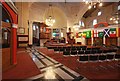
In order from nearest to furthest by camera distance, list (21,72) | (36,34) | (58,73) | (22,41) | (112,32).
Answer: (58,73) < (21,72) < (112,32) < (22,41) < (36,34)

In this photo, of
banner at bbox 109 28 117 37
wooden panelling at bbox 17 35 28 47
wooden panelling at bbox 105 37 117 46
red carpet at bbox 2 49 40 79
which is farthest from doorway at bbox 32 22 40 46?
red carpet at bbox 2 49 40 79

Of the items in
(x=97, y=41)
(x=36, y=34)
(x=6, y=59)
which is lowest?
(x=6, y=59)

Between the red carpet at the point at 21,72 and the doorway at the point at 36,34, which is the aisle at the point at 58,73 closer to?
the red carpet at the point at 21,72

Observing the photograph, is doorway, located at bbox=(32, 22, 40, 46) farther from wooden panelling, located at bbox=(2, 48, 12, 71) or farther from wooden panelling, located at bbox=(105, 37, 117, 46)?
wooden panelling, located at bbox=(2, 48, 12, 71)

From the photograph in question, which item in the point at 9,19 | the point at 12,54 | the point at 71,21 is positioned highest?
the point at 71,21

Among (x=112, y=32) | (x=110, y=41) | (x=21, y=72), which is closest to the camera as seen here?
(x=21, y=72)

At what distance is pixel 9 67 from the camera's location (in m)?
6.56

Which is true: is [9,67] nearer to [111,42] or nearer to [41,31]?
[111,42]

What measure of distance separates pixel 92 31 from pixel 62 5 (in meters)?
5.81

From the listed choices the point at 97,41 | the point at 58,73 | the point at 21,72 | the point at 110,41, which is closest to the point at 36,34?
the point at 97,41

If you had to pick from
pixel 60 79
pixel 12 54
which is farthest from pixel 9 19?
pixel 60 79

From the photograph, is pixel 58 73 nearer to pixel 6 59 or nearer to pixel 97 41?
pixel 6 59

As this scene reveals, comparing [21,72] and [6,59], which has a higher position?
[6,59]

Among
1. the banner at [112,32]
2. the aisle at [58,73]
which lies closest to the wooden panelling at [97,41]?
the banner at [112,32]
